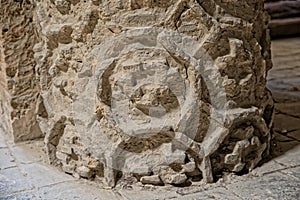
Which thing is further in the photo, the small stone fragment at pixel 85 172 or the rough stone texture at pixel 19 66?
the rough stone texture at pixel 19 66

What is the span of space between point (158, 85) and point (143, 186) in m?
0.40

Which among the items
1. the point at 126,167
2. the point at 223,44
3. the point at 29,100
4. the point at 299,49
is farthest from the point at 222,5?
the point at 299,49

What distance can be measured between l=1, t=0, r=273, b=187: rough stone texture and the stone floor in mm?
53

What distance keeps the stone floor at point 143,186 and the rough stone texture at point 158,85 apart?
53mm

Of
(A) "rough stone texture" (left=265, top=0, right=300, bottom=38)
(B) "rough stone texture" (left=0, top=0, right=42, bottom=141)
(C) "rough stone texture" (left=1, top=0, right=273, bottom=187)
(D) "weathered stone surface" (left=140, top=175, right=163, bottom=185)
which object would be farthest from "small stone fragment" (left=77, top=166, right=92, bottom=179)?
(A) "rough stone texture" (left=265, top=0, right=300, bottom=38)

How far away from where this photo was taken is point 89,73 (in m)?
1.78

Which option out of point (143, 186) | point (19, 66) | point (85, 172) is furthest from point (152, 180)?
point (19, 66)

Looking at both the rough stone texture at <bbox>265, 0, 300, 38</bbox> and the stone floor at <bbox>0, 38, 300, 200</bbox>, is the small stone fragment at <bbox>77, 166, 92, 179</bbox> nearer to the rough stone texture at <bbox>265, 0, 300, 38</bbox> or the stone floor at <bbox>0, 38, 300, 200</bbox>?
the stone floor at <bbox>0, 38, 300, 200</bbox>

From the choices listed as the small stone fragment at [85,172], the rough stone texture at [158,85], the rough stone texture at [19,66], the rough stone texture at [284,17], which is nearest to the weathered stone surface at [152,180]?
the rough stone texture at [158,85]

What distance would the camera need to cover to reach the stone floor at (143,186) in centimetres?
172

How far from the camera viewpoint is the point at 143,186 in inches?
70.8

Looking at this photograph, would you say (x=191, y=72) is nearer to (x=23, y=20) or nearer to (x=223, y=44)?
(x=223, y=44)

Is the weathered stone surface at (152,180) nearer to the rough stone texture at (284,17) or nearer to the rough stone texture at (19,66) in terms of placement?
the rough stone texture at (19,66)

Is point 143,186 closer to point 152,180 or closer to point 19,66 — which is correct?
point 152,180
